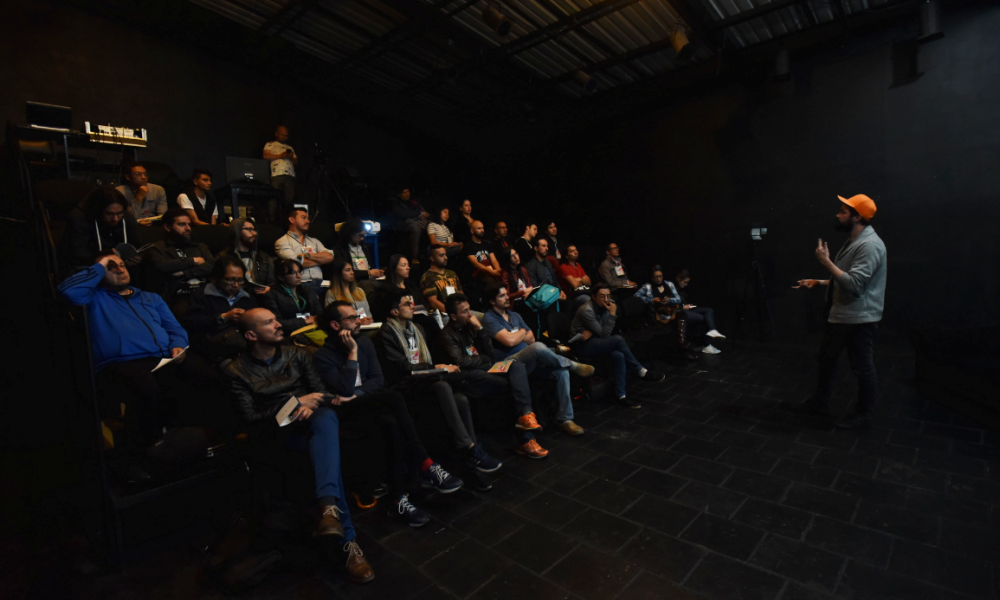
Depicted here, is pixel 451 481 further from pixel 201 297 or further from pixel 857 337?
pixel 857 337

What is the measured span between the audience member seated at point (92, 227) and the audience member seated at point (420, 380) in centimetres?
185

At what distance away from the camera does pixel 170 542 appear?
2189 millimetres

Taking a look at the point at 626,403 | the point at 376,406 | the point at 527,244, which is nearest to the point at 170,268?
the point at 376,406

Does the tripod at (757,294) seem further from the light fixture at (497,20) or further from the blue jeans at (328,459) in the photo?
the blue jeans at (328,459)

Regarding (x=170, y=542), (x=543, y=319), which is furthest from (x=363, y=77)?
(x=170, y=542)

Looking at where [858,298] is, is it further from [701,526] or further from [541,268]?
[541,268]

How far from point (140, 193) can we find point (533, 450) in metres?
4.65

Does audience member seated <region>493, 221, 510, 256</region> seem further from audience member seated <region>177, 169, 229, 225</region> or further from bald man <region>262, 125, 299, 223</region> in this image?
audience member seated <region>177, 169, 229, 225</region>

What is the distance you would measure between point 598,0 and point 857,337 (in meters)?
4.61

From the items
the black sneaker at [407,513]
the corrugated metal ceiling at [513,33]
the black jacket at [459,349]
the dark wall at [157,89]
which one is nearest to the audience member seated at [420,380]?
the black jacket at [459,349]

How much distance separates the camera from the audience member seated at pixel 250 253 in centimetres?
407

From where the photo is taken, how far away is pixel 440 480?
259cm

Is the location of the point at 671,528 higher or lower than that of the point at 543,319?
lower

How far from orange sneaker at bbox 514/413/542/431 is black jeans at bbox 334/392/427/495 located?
80 cm
